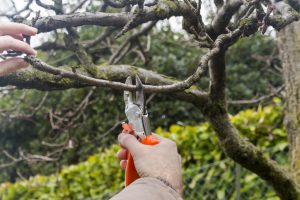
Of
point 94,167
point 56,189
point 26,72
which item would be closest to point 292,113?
point 26,72

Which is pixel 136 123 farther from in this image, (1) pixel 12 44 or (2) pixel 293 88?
(2) pixel 293 88

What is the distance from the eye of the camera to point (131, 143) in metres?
1.35

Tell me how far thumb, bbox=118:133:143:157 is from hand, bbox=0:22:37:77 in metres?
0.34

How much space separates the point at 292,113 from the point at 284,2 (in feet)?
3.02

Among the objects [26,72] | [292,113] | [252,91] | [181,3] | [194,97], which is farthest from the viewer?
[252,91]

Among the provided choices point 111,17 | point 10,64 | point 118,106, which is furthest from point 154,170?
point 118,106

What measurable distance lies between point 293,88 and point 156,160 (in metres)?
1.50

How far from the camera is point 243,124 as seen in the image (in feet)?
15.1

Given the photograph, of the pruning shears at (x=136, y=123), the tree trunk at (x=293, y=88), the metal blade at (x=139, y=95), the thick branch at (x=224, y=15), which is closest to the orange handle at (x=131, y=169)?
the pruning shears at (x=136, y=123)

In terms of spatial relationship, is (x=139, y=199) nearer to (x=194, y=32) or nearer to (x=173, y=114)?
(x=194, y=32)

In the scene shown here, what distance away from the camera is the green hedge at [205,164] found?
4.38 m

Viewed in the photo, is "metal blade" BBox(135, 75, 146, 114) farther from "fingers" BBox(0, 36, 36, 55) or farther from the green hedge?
the green hedge

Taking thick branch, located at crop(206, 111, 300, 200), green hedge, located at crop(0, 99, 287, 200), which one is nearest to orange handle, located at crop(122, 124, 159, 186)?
thick branch, located at crop(206, 111, 300, 200)

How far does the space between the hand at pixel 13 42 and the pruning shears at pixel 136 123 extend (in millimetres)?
336
